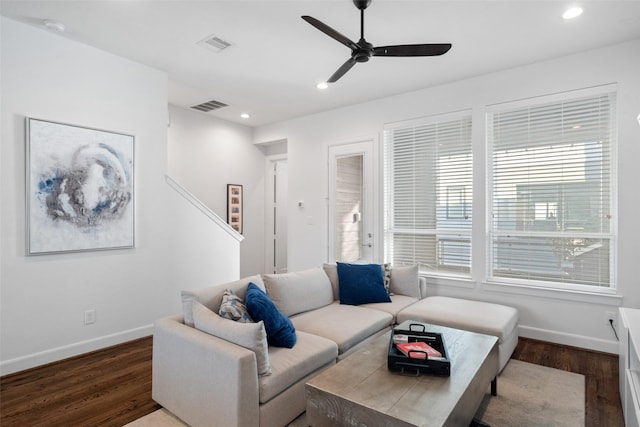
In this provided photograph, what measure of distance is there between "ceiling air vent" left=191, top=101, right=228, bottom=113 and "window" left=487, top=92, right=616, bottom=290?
3.58m

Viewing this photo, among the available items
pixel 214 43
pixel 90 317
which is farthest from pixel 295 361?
pixel 214 43

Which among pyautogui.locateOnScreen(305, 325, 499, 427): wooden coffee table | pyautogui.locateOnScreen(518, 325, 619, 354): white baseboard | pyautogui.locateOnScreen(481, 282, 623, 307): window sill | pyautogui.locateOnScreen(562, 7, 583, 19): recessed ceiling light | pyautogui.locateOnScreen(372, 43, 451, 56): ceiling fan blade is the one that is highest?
pyautogui.locateOnScreen(562, 7, 583, 19): recessed ceiling light

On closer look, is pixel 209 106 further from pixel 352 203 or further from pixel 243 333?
pixel 243 333

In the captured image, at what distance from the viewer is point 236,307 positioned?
7.25 feet

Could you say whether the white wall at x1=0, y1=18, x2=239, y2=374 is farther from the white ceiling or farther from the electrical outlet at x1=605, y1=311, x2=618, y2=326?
the electrical outlet at x1=605, y1=311, x2=618, y2=326

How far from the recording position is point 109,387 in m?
2.55

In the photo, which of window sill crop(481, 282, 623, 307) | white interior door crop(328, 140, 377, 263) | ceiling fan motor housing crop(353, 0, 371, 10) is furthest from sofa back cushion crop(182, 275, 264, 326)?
window sill crop(481, 282, 623, 307)

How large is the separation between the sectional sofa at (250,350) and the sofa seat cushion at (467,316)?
0.05 ft

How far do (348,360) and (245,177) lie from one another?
4.70 m

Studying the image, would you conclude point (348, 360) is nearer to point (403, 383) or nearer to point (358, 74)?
point (403, 383)

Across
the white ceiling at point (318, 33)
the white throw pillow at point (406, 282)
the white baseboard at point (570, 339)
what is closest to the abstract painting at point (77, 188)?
the white ceiling at point (318, 33)

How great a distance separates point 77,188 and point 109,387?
1736mm

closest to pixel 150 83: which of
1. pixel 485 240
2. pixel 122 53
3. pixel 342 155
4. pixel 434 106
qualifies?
pixel 122 53

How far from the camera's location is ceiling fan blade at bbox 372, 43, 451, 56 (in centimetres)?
237
